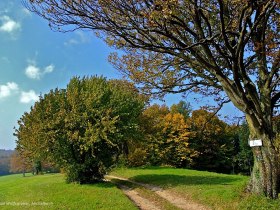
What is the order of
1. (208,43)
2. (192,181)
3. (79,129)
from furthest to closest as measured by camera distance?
(79,129) < (192,181) < (208,43)

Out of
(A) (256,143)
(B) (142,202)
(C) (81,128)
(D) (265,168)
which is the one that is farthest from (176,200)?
(C) (81,128)

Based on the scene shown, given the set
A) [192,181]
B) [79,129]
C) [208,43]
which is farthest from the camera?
[79,129]

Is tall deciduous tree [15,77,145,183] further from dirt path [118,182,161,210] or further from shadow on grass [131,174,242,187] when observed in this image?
dirt path [118,182,161,210]

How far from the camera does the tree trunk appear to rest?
12531 millimetres

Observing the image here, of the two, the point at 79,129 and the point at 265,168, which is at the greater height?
the point at 79,129

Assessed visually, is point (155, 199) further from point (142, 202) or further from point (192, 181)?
point (192, 181)

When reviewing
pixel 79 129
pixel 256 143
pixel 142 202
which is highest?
pixel 79 129

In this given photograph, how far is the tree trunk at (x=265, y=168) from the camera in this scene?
12531 mm

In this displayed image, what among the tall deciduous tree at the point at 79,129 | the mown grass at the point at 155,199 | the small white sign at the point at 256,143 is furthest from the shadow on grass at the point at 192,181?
the small white sign at the point at 256,143

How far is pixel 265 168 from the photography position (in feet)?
41.6

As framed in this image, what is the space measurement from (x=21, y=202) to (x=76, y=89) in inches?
340

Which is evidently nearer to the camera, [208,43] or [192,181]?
[208,43]

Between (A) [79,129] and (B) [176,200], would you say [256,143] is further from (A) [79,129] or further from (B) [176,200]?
(A) [79,129]

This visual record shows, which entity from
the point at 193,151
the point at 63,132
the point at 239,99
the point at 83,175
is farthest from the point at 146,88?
the point at 193,151
